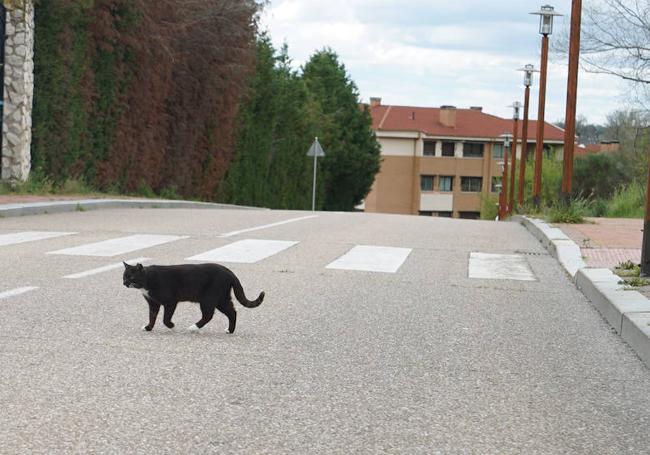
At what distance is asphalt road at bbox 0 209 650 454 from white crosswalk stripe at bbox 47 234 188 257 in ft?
2.73

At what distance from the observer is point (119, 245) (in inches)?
551

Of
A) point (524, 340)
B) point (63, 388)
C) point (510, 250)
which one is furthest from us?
point (510, 250)

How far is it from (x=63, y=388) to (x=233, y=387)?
902 mm

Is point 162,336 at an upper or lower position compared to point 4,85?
lower

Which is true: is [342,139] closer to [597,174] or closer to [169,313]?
[597,174]

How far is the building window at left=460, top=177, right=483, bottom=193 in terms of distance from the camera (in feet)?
350

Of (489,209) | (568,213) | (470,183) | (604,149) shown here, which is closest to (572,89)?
(568,213)

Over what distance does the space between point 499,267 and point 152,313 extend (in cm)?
664

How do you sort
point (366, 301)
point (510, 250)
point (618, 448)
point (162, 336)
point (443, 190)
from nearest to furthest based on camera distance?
1. point (618, 448)
2. point (162, 336)
3. point (366, 301)
4. point (510, 250)
5. point (443, 190)

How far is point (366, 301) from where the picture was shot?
9.95 metres

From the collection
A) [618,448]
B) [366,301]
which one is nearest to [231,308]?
[366,301]

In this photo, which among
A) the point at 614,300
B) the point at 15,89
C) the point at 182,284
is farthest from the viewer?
the point at 15,89

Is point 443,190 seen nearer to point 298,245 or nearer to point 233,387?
point 298,245

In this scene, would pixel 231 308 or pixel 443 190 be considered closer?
pixel 231 308
